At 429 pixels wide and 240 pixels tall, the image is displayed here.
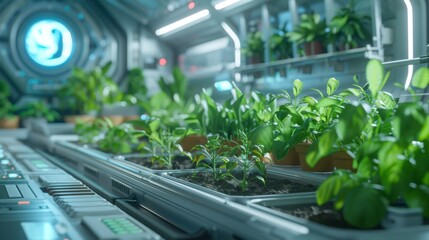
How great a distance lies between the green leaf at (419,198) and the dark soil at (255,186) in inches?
18.4

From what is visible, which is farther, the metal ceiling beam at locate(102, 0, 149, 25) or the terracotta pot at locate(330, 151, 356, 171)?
Result: the metal ceiling beam at locate(102, 0, 149, 25)

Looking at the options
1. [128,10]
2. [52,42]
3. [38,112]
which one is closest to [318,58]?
[38,112]

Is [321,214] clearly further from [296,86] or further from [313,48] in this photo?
[313,48]

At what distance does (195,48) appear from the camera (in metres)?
5.56

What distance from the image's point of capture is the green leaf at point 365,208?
0.98 metres

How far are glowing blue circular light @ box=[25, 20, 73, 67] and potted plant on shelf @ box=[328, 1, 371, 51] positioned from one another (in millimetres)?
3708

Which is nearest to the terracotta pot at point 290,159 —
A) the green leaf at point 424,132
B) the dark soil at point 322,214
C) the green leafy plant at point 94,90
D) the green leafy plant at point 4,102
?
the dark soil at point 322,214

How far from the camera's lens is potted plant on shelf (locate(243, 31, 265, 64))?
3.68 meters

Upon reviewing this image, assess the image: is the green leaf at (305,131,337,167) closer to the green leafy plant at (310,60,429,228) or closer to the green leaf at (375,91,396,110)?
the green leafy plant at (310,60,429,228)

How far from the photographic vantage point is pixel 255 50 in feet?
12.2

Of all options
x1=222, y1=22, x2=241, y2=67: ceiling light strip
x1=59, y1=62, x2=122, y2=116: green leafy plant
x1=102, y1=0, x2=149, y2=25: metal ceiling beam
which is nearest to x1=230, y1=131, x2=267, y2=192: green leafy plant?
x1=222, y1=22, x2=241, y2=67: ceiling light strip

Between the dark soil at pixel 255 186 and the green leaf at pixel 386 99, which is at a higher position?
the green leaf at pixel 386 99

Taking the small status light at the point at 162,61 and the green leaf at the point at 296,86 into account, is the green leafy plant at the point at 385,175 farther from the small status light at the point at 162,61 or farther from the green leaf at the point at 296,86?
the small status light at the point at 162,61

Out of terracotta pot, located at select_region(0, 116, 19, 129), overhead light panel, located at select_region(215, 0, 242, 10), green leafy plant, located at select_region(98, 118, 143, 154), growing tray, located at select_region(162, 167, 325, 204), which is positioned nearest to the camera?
growing tray, located at select_region(162, 167, 325, 204)
